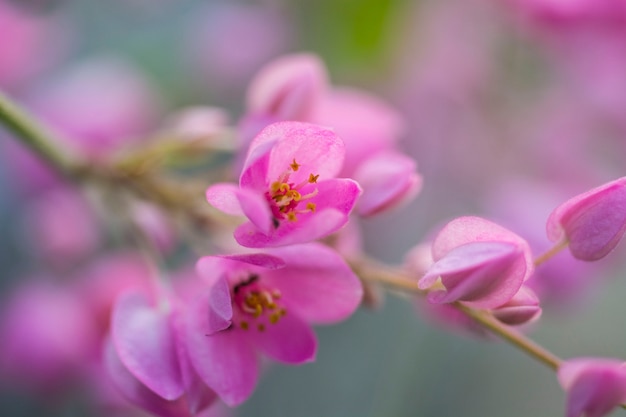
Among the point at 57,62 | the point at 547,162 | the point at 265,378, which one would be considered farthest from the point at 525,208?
the point at 57,62

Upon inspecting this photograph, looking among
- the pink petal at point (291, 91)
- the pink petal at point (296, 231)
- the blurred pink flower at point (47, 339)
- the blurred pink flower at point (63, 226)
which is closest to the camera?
the pink petal at point (296, 231)

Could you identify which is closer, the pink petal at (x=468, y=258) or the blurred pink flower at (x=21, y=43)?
the pink petal at (x=468, y=258)

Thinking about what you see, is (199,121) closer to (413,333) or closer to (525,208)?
(525,208)

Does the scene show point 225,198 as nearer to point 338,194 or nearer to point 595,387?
point 338,194

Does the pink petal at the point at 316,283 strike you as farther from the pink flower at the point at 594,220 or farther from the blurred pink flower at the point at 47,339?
the blurred pink flower at the point at 47,339

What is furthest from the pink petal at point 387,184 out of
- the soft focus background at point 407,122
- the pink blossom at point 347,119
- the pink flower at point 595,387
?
the soft focus background at point 407,122

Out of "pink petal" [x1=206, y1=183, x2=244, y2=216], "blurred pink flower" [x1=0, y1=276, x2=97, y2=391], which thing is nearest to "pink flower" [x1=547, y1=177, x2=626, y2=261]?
"pink petal" [x1=206, y1=183, x2=244, y2=216]
